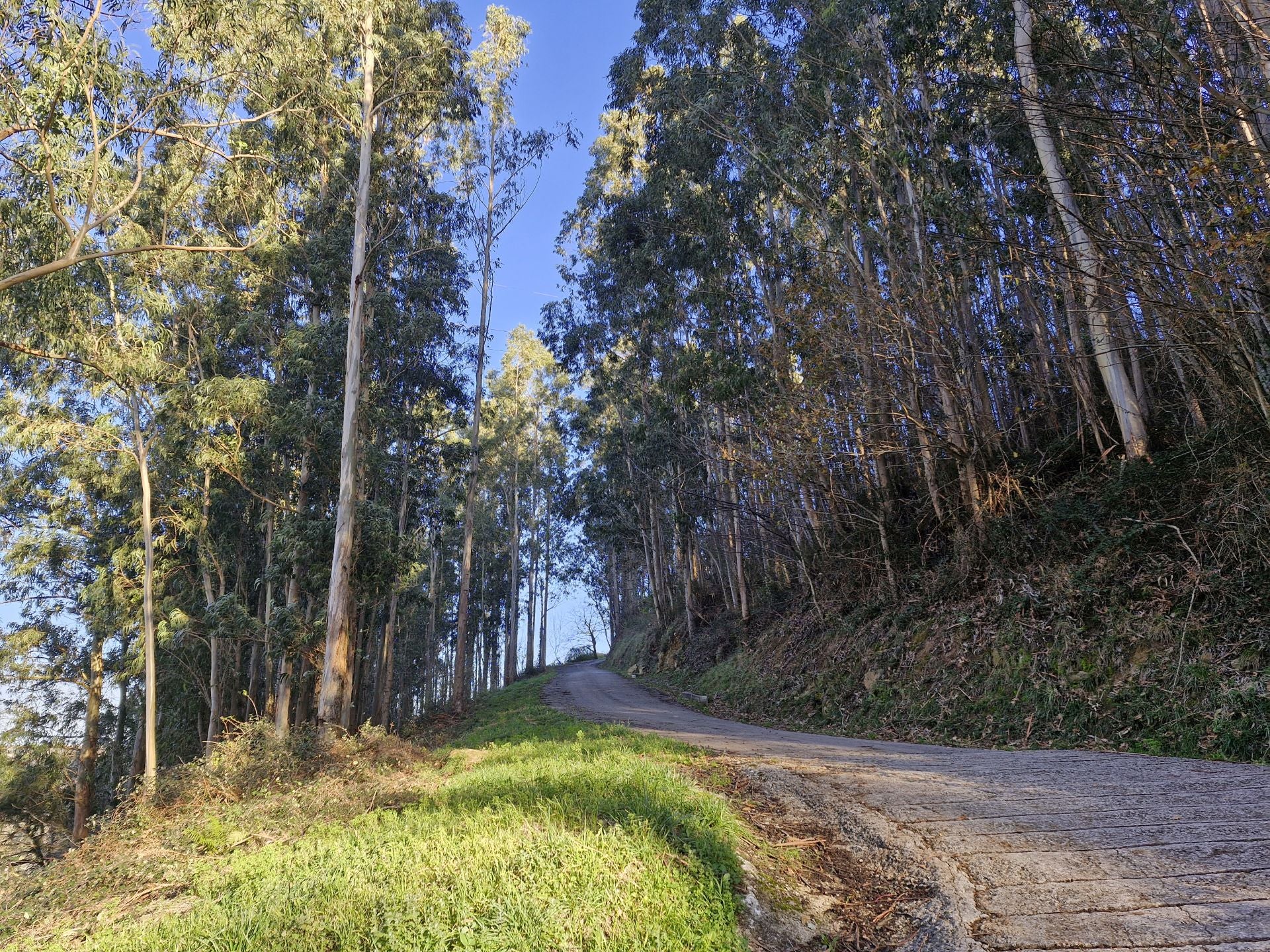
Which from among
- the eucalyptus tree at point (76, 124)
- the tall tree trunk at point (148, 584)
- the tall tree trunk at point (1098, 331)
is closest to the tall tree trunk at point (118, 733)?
the tall tree trunk at point (148, 584)

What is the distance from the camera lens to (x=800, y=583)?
15.9 metres

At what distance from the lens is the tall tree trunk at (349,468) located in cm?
988

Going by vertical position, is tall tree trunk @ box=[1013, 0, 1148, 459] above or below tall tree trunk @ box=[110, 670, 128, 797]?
above

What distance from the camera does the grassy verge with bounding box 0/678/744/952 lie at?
2.31 m

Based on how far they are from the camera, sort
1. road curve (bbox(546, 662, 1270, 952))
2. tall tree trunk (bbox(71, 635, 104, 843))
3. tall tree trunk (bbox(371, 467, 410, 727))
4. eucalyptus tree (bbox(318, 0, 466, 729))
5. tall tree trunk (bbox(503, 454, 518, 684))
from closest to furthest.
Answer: road curve (bbox(546, 662, 1270, 952)) < eucalyptus tree (bbox(318, 0, 466, 729)) < tall tree trunk (bbox(371, 467, 410, 727)) < tall tree trunk (bbox(71, 635, 104, 843)) < tall tree trunk (bbox(503, 454, 518, 684))

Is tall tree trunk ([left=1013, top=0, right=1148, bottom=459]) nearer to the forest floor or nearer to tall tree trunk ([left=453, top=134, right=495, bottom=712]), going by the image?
the forest floor

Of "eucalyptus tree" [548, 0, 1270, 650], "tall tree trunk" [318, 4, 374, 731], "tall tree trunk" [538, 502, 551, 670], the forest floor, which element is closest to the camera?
the forest floor

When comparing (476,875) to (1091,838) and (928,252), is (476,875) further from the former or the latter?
(928,252)

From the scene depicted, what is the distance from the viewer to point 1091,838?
3.01 m

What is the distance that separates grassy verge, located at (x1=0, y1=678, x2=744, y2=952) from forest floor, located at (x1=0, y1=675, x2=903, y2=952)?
0.01 meters

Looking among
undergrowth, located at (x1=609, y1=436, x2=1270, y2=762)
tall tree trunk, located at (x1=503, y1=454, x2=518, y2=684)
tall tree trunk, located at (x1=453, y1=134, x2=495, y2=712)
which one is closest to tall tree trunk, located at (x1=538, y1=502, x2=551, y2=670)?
tall tree trunk, located at (x1=503, y1=454, x2=518, y2=684)

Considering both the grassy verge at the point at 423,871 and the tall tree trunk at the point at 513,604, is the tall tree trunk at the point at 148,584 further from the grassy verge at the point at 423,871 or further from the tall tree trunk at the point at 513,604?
the tall tree trunk at the point at 513,604

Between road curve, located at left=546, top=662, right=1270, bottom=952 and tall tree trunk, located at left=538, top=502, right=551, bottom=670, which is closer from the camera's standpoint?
road curve, located at left=546, top=662, right=1270, bottom=952

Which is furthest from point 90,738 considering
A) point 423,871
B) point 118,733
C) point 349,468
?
point 423,871
